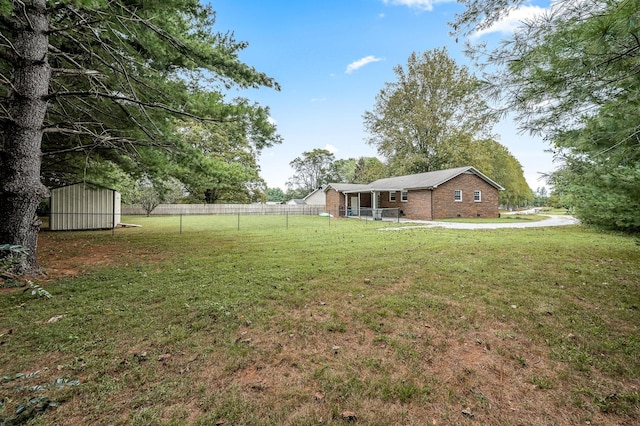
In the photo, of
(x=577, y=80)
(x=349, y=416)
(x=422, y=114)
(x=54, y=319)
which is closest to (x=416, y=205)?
(x=422, y=114)

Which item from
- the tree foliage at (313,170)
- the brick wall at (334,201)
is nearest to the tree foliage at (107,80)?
the brick wall at (334,201)

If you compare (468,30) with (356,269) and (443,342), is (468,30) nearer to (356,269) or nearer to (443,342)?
(443,342)

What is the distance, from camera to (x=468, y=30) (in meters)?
3.77

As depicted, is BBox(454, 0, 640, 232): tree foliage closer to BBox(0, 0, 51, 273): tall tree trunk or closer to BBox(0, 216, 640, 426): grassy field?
BBox(0, 216, 640, 426): grassy field

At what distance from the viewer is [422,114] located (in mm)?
30000

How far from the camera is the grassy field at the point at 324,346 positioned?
2.16 m

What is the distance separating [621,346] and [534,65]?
3.36 m

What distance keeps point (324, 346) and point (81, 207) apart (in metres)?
16.6

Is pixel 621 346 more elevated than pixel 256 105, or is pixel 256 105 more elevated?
pixel 256 105

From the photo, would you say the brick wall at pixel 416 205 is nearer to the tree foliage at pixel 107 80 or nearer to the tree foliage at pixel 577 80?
the tree foliage at pixel 107 80

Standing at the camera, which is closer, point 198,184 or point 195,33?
point 195,33

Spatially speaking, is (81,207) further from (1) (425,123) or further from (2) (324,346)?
(1) (425,123)

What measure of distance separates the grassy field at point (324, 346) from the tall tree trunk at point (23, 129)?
1259 mm

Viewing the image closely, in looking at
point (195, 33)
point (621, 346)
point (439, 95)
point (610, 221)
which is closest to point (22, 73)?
point (195, 33)
